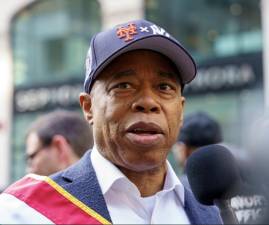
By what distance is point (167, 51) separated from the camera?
2504mm

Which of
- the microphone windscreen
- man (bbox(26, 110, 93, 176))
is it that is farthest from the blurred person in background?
the microphone windscreen

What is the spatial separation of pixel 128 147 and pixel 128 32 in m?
0.40

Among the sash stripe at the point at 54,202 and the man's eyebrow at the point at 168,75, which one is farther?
the man's eyebrow at the point at 168,75

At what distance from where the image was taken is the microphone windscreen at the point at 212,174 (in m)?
2.27

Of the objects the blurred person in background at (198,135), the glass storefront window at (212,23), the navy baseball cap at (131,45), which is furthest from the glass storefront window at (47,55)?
the navy baseball cap at (131,45)

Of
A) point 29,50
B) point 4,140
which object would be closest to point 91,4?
point 29,50

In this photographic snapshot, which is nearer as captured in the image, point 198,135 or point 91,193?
point 91,193

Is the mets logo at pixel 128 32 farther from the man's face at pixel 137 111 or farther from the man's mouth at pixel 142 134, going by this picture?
the man's mouth at pixel 142 134

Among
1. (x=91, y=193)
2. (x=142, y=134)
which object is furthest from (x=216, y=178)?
(x=91, y=193)

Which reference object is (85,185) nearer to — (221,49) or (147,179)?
(147,179)

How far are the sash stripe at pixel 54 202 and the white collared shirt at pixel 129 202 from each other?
0.29 ft

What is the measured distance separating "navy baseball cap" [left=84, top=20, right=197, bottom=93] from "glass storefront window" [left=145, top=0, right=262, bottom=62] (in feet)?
38.3

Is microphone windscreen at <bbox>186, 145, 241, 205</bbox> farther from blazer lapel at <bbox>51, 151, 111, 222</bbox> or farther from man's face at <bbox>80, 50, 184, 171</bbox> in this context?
blazer lapel at <bbox>51, 151, 111, 222</bbox>

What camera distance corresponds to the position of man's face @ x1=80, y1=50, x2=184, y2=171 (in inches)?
93.4
